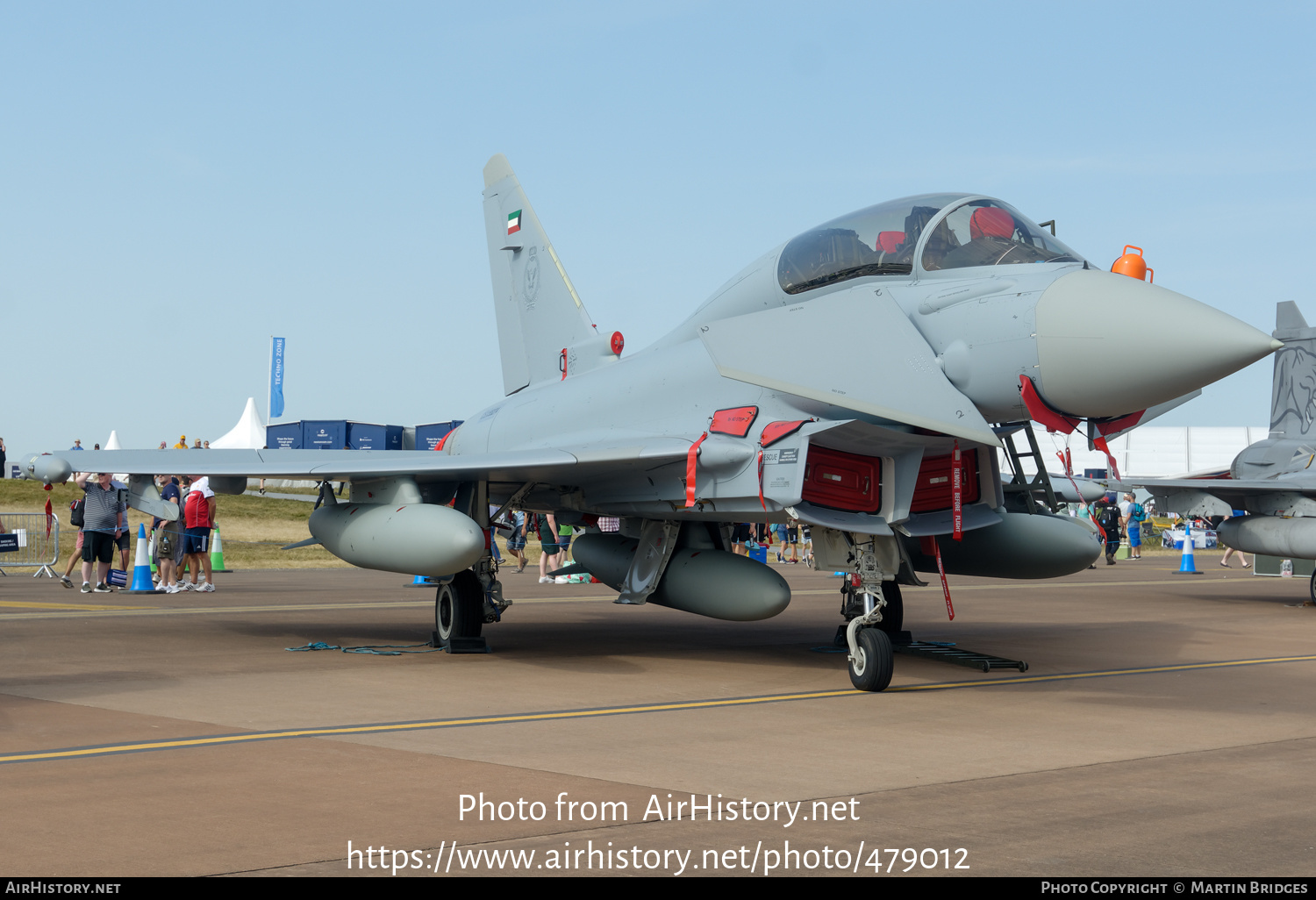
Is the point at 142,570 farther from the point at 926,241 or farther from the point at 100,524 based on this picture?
the point at 926,241

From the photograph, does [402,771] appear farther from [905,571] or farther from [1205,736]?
[905,571]

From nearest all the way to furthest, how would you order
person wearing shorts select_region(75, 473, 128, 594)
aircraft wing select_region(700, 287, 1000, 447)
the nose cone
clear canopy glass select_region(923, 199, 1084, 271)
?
the nose cone
aircraft wing select_region(700, 287, 1000, 447)
clear canopy glass select_region(923, 199, 1084, 271)
person wearing shorts select_region(75, 473, 128, 594)

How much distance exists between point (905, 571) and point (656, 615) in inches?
241

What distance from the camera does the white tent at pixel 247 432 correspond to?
1935 inches

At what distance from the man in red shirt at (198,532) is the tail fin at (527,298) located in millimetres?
5746

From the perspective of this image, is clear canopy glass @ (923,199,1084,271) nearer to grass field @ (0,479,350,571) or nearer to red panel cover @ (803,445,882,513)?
red panel cover @ (803,445,882,513)

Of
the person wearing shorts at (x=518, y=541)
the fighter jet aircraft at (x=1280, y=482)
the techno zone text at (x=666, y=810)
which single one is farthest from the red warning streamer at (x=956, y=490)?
the person wearing shorts at (x=518, y=541)

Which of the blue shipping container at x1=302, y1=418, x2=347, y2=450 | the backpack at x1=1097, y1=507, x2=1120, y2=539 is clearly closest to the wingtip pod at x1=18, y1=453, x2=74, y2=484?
the backpack at x1=1097, y1=507, x2=1120, y2=539

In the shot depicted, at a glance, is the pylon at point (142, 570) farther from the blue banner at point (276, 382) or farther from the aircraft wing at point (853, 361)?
the blue banner at point (276, 382)

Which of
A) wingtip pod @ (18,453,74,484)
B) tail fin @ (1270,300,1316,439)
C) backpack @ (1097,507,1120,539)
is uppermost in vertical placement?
tail fin @ (1270,300,1316,439)

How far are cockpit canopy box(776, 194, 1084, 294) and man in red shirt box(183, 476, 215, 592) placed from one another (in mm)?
11361

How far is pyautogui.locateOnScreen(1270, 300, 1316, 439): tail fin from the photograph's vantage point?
19438 millimetres

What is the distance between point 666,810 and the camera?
514 cm

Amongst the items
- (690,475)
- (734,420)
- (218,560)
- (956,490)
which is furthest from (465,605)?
(218,560)
